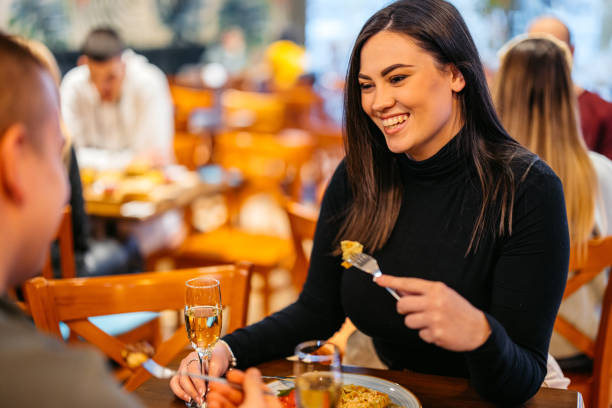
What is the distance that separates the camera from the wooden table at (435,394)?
4.16 feet

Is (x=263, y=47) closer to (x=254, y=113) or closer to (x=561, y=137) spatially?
(x=254, y=113)

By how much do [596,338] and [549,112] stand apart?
77cm

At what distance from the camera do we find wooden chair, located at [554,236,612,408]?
1873mm

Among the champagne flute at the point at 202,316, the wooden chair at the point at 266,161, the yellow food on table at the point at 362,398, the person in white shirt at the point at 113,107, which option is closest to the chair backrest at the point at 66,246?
the person in white shirt at the point at 113,107

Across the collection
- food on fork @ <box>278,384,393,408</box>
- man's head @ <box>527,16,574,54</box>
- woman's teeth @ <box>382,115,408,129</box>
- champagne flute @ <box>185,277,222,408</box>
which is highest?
man's head @ <box>527,16,574,54</box>

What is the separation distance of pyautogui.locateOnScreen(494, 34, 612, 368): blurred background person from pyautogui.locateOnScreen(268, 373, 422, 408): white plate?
0.96 meters

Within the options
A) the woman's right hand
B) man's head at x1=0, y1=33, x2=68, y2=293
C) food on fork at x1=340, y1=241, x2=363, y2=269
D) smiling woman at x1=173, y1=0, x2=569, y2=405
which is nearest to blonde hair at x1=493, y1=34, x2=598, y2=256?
smiling woman at x1=173, y1=0, x2=569, y2=405

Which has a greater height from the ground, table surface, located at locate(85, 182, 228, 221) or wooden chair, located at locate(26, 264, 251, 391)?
wooden chair, located at locate(26, 264, 251, 391)

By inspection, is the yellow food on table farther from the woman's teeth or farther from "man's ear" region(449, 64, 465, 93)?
"man's ear" region(449, 64, 465, 93)

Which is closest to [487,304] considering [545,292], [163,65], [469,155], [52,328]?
[545,292]

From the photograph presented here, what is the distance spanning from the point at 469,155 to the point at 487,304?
35 centimetres

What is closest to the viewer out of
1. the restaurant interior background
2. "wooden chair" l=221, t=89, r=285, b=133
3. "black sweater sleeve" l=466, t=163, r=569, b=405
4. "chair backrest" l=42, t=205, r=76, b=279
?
"black sweater sleeve" l=466, t=163, r=569, b=405

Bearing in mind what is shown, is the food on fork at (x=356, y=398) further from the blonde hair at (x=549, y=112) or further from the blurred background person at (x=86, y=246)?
the blurred background person at (x=86, y=246)

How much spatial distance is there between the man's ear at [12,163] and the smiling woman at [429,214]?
→ 2.19ft
